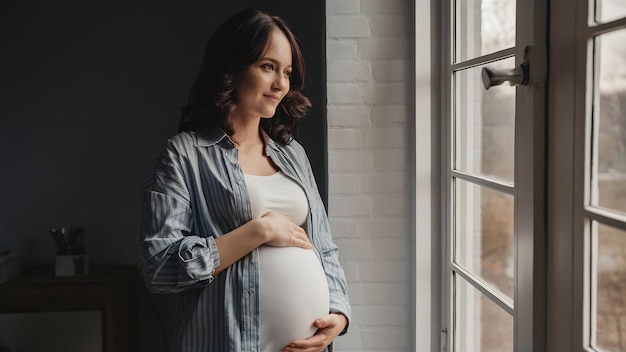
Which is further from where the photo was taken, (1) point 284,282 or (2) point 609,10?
(1) point 284,282

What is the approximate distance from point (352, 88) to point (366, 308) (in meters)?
0.76

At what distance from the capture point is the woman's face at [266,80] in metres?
1.87

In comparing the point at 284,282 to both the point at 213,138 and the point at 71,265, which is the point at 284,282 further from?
the point at 71,265

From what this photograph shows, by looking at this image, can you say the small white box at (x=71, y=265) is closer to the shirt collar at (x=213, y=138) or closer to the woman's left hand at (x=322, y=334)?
the shirt collar at (x=213, y=138)

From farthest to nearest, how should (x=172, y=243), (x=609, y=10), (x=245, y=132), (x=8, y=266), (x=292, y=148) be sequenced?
(x=8, y=266) → (x=292, y=148) → (x=245, y=132) → (x=172, y=243) → (x=609, y=10)

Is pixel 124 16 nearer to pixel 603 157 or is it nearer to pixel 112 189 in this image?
pixel 112 189

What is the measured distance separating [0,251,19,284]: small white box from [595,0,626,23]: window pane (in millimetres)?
2555

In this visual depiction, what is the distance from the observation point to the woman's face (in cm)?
187

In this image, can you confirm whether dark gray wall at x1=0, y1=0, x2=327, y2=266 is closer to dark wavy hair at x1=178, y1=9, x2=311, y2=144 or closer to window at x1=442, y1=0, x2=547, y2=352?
window at x1=442, y1=0, x2=547, y2=352

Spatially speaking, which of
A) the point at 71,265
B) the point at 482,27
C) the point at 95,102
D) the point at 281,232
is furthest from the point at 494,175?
the point at 95,102

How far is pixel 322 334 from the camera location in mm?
1853

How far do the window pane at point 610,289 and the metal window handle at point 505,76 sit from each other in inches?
13.3

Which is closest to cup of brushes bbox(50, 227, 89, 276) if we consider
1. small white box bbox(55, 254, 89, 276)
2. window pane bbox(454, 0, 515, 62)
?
small white box bbox(55, 254, 89, 276)

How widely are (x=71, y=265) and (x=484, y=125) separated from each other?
6.32ft
